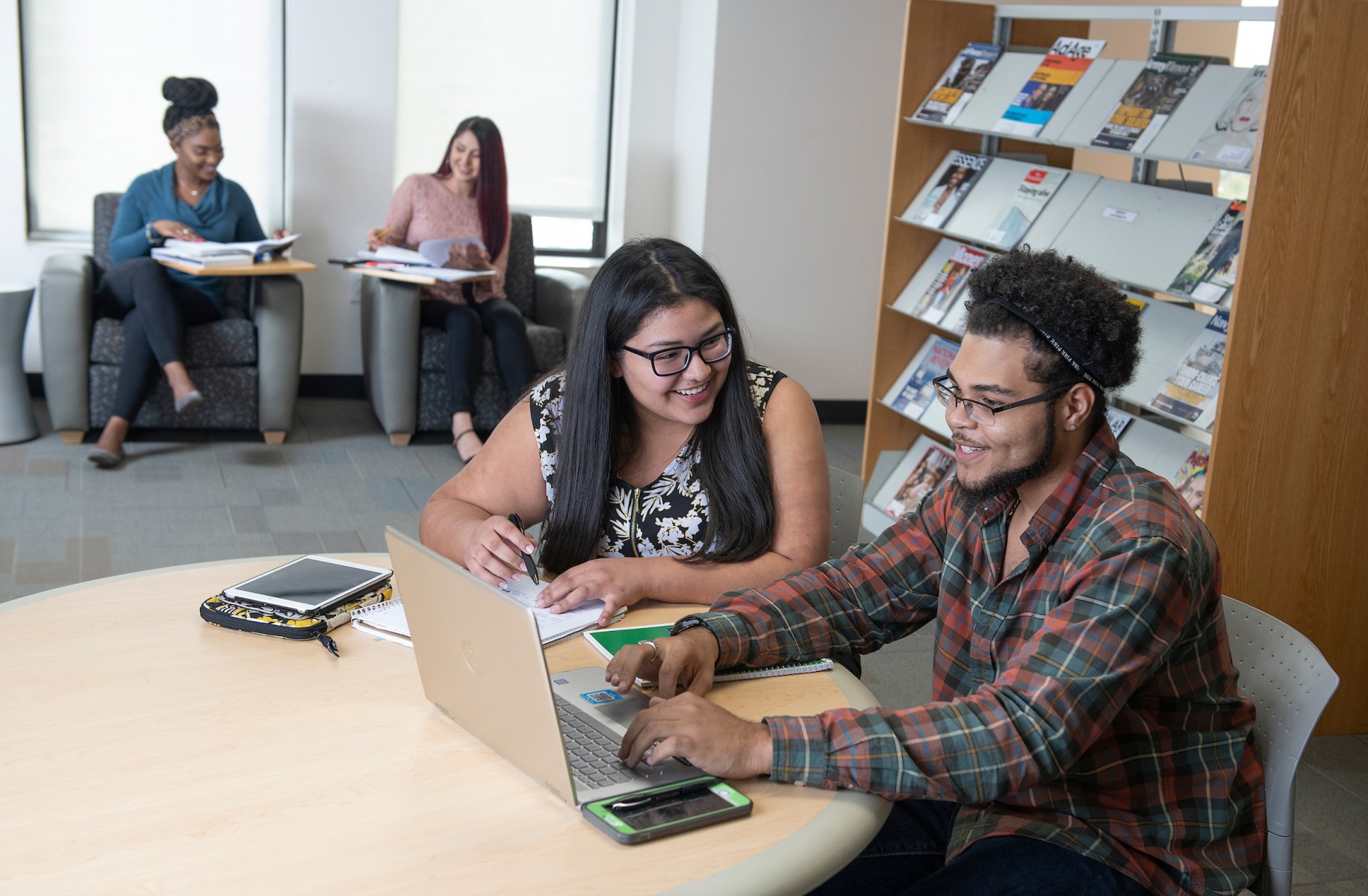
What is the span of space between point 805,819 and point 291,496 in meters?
3.44

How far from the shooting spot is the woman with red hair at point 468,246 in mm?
4898

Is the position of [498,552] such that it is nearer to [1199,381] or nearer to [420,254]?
[1199,381]

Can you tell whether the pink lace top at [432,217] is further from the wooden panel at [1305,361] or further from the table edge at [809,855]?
the table edge at [809,855]

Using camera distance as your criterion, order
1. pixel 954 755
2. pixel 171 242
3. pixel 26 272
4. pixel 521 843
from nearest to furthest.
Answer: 1. pixel 521 843
2. pixel 954 755
3. pixel 171 242
4. pixel 26 272

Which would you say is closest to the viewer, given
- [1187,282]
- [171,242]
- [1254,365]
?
[1254,365]

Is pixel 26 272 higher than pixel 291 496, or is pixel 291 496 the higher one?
pixel 26 272

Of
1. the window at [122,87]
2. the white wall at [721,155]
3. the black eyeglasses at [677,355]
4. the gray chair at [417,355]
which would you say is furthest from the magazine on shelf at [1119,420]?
the window at [122,87]

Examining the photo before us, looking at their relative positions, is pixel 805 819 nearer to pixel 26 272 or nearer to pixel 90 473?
pixel 90 473

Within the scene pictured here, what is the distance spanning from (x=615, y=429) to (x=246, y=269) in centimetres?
309

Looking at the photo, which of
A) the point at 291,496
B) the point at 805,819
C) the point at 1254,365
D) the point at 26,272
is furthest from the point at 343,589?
the point at 26,272

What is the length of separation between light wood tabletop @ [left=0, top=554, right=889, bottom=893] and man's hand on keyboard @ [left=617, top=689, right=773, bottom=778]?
3 centimetres

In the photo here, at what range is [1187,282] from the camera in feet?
9.63

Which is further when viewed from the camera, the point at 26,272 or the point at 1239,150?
the point at 26,272

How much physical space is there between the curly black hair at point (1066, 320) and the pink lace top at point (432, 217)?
3843mm
